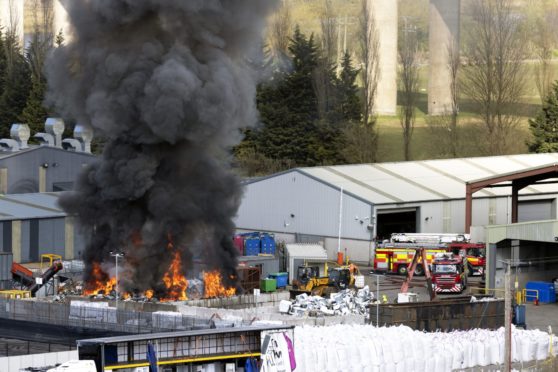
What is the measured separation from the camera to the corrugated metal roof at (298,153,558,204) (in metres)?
63.2

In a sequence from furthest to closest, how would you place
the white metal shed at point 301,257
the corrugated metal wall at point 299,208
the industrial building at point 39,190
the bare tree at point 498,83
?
1. the bare tree at point 498,83
2. the corrugated metal wall at point 299,208
3. the industrial building at point 39,190
4. the white metal shed at point 301,257

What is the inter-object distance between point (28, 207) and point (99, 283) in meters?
13.3

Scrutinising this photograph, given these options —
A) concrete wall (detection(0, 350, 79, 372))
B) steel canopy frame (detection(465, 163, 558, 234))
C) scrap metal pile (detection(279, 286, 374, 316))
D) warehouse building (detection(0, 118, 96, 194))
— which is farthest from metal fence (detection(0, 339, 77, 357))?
warehouse building (detection(0, 118, 96, 194))

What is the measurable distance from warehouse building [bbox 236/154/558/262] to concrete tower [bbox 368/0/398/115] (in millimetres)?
28089

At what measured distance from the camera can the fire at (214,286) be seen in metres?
48.8

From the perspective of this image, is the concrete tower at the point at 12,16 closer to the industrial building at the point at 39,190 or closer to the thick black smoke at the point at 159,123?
the industrial building at the point at 39,190

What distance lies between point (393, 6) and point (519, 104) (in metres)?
11.6

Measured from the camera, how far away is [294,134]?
8744cm

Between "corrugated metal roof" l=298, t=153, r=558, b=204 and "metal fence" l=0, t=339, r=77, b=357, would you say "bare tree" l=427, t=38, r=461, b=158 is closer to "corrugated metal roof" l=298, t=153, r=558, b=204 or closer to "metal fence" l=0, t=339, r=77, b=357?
"corrugated metal roof" l=298, t=153, r=558, b=204

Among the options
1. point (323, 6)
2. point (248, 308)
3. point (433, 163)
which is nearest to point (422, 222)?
point (433, 163)

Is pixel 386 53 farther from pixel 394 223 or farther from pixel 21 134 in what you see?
pixel 394 223

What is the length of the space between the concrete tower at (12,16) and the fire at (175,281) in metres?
63.4

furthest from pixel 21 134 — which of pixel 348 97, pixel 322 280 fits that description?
pixel 322 280

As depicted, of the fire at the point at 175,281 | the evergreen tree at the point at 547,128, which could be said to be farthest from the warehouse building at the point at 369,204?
the fire at the point at 175,281
